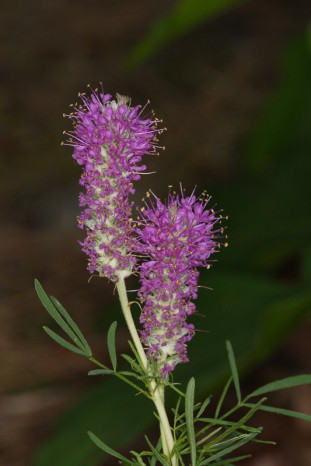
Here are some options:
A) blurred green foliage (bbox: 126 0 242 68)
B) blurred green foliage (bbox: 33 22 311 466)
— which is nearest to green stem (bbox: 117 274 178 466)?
blurred green foliage (bbox: 33 22 311 466)

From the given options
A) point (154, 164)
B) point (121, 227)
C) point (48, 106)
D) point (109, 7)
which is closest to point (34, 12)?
point (109, 7)

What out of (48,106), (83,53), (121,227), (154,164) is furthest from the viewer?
(83,53)

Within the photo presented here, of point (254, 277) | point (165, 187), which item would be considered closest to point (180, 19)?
point (254, 277)

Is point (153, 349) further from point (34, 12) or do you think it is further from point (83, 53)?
point (34, 12)

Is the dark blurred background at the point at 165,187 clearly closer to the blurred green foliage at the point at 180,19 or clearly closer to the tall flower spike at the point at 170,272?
the blurred green foliage at the point at 180,19

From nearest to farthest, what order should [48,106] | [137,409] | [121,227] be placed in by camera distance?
[121,227] < [137,409] < [48,106]

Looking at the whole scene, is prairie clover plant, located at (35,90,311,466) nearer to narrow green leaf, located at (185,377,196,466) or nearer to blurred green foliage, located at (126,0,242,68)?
narrow green leaf, located at (185,377,196,466)
